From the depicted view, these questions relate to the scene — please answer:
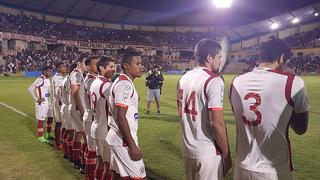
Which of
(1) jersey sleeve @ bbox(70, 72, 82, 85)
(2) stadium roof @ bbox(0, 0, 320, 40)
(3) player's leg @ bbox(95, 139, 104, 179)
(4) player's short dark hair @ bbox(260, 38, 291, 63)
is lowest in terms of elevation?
(3) player's leg @ bbox(95, 139, 104, 179)

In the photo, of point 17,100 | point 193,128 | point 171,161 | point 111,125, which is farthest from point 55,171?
point 17,100

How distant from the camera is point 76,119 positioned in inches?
286

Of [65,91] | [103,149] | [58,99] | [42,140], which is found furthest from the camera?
[42,140]

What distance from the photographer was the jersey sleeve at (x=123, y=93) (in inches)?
158

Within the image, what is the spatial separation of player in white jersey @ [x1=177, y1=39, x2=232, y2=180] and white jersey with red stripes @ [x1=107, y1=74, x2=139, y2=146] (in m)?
0.70

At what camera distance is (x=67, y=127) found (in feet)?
25.6

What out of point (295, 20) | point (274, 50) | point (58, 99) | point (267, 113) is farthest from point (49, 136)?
point (295, 20)

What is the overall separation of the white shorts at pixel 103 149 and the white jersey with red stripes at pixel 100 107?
0.08 metres

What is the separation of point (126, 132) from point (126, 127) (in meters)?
0.06

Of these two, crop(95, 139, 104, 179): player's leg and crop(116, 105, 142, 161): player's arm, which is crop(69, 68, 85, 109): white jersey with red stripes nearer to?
crop(95, 139, 104, 179): player's leg

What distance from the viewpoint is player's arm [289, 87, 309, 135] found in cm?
288

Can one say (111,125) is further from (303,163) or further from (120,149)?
(303,163)

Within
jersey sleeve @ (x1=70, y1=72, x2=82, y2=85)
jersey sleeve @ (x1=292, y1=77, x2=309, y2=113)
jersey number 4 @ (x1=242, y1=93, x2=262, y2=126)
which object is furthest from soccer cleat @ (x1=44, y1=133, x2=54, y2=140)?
jersey sleeve @ (x1=292, y1=77, x2=309, y2=113)

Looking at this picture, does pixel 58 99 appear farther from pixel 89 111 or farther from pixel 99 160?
pixel 99 160
